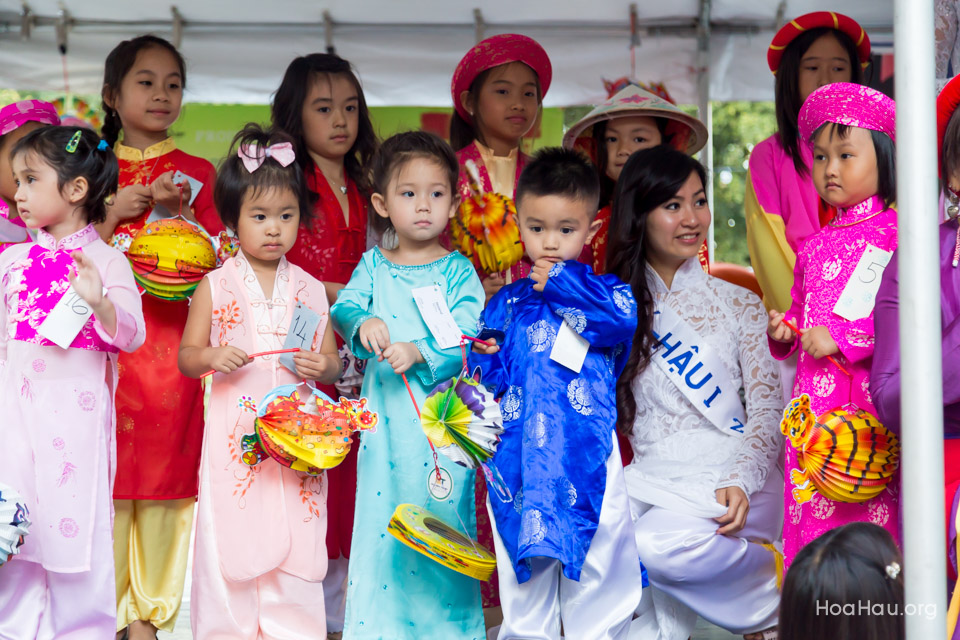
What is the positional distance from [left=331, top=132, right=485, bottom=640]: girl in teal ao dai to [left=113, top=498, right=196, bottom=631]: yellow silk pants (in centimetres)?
83

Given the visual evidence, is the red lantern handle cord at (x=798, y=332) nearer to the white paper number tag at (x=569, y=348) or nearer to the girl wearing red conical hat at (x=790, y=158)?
the white paper number tag at (x=569, y=348)

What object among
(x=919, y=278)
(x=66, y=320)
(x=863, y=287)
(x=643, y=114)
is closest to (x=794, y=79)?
(x=643, y=114)

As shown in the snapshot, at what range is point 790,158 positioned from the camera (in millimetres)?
3646

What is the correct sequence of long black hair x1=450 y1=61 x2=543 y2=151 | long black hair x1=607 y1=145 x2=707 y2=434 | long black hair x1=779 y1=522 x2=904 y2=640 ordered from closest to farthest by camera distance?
1. long black hair x1=779 y1=522 x2=904 y2=640
2. long black hair x1=607 y1=145 x2=707 y2=434
3. long black hair x1=450 y1=61 x2=543 y2=151

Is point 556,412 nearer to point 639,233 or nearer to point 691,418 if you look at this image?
point 691,418

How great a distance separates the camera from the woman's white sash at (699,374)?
10.5 feet

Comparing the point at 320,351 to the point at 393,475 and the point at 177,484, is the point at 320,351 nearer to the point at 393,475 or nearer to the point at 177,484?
the point at 393,475

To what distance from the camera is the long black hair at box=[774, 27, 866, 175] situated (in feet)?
12.0

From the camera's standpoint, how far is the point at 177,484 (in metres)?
3.44

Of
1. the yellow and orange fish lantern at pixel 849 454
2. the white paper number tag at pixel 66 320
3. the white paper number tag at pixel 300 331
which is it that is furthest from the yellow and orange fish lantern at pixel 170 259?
the yellow and orange fish lantern at pixel 849 454

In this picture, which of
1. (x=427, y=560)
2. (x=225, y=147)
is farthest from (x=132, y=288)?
(x=225, y=147)

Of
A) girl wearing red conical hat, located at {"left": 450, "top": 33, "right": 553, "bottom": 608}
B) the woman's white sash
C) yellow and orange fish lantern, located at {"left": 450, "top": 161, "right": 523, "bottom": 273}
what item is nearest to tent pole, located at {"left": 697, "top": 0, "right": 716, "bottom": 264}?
girl wearing red conical hat, located at {"left": 450, "top": 33, "right": 553, "bottom": 608}

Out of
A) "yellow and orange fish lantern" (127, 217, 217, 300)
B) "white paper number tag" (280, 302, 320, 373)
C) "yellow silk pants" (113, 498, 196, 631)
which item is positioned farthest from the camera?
"yellow silk pants" (113, 498, 196, 631)

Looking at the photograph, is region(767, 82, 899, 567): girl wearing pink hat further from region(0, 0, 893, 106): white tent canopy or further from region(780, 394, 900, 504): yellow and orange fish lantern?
region(0, 0, 893, 106): white tent canopy
